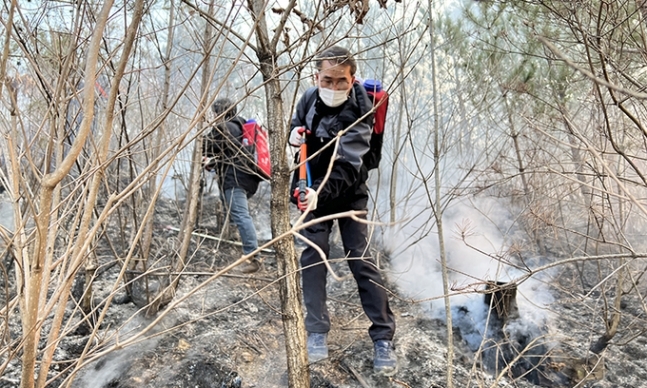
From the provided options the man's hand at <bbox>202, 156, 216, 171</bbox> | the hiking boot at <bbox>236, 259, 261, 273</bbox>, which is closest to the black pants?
the man's hand at <bbox>202, 156, 216, 171</bbox>

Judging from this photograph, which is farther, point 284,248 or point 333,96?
point 333,96

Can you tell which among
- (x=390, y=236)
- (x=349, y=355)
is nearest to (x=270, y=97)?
(x=349, y=355)

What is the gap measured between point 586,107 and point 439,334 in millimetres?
2034

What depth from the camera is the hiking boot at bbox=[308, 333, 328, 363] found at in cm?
262

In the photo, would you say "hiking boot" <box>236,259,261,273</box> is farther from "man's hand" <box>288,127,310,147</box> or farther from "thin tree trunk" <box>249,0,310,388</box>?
"thin tree trunk" <box>249,0,310,388</box>

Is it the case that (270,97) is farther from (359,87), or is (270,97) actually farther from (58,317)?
(58,317)

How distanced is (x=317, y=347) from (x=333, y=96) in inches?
57.7

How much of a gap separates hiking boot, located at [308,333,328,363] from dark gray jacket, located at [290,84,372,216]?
2.43ft

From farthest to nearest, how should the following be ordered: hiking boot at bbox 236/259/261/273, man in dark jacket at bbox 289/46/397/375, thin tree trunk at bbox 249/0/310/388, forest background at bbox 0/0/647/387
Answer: hiking boot at bbox 236/259/261/273 < man in dark jacket at bbox 289/46/397/375 < thin tree trunk at bbox 249/0/310/388 < forest background at bbox 0/0/647/387

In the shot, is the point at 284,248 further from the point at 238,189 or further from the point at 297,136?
the point at 238,189

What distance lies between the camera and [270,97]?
1987mm

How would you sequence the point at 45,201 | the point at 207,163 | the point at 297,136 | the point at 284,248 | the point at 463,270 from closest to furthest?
1. the point at 45,201
2. the point at 284,248
3. the point at 297,136
4. the point at 207,163
5. the point at 463,270

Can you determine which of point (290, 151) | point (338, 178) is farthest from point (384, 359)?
point (290, 151)

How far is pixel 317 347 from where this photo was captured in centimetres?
264
